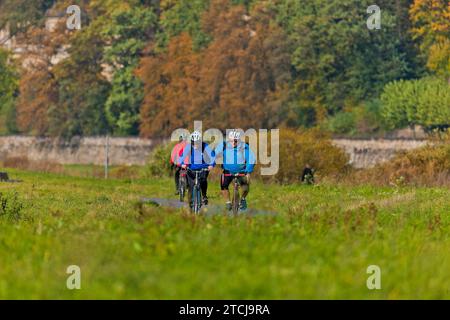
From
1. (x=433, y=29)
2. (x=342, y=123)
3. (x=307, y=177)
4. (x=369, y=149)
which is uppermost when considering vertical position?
Result: (x=433, y=29)

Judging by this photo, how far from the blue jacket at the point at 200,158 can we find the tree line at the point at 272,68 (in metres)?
51.7

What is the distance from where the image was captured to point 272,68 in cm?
8512

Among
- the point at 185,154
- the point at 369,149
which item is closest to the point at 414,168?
the point at 185,154

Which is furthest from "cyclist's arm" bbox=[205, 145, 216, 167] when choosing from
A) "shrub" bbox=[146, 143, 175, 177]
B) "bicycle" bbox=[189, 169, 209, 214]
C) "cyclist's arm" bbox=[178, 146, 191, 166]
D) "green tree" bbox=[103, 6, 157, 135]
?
"green tree" bbox=[103, 6, 157, 135]

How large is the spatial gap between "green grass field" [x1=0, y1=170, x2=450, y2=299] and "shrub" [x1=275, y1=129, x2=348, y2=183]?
27.4 metres

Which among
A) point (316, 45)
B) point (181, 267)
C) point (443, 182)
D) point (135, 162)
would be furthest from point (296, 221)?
point (135, 162)

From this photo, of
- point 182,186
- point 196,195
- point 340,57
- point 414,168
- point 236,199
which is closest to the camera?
point 236,199

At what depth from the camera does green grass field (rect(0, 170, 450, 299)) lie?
14430mm

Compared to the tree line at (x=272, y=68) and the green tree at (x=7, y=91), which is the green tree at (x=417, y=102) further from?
the green tree at (x=7, y=91)

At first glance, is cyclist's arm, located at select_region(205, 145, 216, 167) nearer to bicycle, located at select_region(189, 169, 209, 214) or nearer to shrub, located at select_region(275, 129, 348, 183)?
bicycle, located at select_region(189, 169, 209, 214)

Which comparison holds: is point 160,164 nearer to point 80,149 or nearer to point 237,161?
point 237,161

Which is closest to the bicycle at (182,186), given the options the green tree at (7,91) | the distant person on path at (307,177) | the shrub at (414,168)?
the distant person on path at (307,177)

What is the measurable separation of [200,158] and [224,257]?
36.9 feet

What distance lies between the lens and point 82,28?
103m
